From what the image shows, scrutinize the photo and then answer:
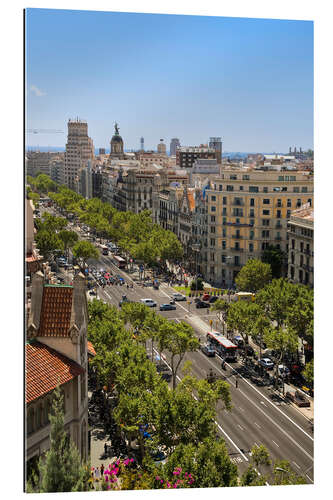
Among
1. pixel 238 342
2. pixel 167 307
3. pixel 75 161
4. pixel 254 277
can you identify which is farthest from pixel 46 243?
pixel 75 161

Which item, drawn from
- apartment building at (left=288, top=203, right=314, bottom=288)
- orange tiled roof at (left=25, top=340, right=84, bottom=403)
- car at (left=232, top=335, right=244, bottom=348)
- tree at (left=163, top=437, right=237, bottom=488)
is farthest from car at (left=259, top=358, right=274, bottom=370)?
orange tiled roof at (left=25, top=340, right=84, bottom=403)

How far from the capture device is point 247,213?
6488 centimetres

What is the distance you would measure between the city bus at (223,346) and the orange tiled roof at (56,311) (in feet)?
71.6

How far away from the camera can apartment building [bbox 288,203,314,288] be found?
48.1 meters

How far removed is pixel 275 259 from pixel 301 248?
13120 mm

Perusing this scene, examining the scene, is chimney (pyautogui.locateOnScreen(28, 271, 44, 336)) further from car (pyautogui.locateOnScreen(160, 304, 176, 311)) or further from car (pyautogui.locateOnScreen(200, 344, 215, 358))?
car (pyautogui.locateOnScreen(160, 304, 176, 311))

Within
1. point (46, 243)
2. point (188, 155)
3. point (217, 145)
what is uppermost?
point (217, 145)

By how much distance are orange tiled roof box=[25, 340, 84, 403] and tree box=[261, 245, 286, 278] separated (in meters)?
43.6

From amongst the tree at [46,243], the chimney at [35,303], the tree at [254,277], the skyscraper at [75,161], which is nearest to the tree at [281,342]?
the chimney at [35,303]

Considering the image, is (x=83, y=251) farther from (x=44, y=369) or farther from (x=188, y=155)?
(x=188, y=155)

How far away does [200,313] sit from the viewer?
54.5 m

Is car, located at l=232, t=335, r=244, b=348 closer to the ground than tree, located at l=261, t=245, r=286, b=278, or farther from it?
closer to the ground

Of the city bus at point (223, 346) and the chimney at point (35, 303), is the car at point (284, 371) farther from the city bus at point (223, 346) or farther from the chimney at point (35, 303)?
the chimney at point (35, 303)

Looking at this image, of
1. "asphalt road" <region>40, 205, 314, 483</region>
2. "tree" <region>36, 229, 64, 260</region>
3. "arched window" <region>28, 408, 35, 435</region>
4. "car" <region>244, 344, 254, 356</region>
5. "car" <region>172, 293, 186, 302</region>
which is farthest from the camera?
"tree" <region>36, 229, 64, 260</region>
